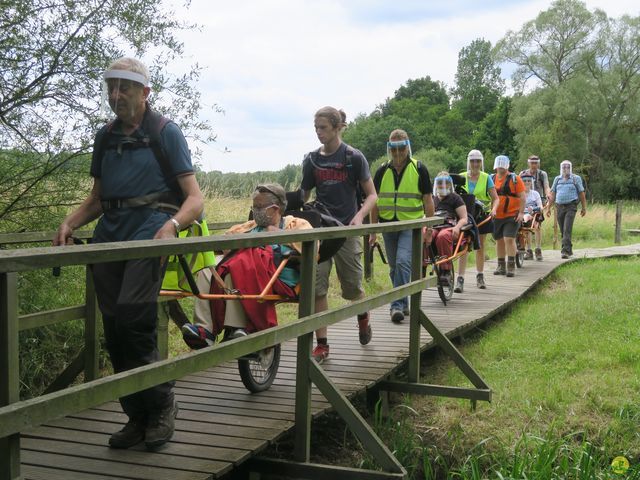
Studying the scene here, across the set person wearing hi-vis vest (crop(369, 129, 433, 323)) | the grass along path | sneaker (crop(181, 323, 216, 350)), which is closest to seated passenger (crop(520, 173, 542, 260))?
the grass along path

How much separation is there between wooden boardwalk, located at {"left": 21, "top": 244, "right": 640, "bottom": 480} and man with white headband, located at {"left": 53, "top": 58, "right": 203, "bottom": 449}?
Result: 0.24 meters

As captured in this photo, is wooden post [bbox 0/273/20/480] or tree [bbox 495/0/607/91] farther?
tree [bbox 495/0/607/91]

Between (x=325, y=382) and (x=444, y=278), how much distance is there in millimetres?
5522

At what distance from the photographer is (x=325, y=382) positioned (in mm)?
4691

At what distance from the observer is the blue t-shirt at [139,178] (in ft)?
13.3

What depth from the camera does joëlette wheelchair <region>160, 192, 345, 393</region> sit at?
505 cm

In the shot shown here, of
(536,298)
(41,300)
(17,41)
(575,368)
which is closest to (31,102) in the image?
(17,41)

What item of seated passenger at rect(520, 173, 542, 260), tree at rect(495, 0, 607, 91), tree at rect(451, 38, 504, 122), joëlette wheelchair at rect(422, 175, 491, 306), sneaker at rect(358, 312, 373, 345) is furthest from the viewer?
tree at rect(451, 38, 504, 122)

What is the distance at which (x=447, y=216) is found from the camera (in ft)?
33.2

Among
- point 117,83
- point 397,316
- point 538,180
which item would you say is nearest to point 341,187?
point 397,316

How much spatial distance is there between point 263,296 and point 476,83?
9071cm

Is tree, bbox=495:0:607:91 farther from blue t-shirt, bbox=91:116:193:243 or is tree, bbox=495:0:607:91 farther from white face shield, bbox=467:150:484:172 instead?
blue t-shirt, bbox=91:116:193:243

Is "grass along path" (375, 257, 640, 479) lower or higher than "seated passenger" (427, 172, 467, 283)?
lower

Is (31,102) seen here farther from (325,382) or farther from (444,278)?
(444,278)
